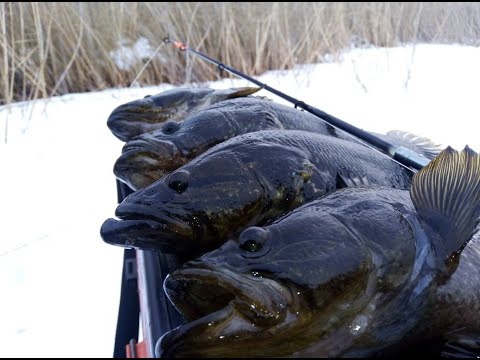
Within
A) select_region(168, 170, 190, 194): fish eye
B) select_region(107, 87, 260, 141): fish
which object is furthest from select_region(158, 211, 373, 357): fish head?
select_region(107, 87, 260, 141): fish

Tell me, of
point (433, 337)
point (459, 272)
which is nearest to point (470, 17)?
point (459, 272)

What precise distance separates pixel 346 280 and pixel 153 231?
537 millimetres

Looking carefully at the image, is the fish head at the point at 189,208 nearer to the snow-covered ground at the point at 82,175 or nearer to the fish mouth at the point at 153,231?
the fish mouth at the point at 153,231

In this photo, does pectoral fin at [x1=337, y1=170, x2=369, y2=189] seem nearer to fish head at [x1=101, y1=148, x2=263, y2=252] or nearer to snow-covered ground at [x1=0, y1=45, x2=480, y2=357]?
fish head at [x1=101, y1=148, x2=263, y2=252]

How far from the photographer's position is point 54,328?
1947 millimetres

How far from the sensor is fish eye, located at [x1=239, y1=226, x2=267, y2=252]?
978mm

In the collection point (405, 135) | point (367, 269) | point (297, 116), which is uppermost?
point (367, 269)

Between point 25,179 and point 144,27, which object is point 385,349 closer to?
point 25,179

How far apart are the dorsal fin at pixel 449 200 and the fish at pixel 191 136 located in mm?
826

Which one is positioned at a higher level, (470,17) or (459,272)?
(470,17)

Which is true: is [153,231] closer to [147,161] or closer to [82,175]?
[147,161]

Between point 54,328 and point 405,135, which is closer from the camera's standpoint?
point 54,328

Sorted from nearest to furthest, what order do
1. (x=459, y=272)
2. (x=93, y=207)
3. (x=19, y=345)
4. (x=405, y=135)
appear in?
(x=459, y=272) < (x=19, y=345) < (x=405, y=135) < (x=93, y=207)

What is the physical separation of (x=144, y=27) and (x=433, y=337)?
6133mm
